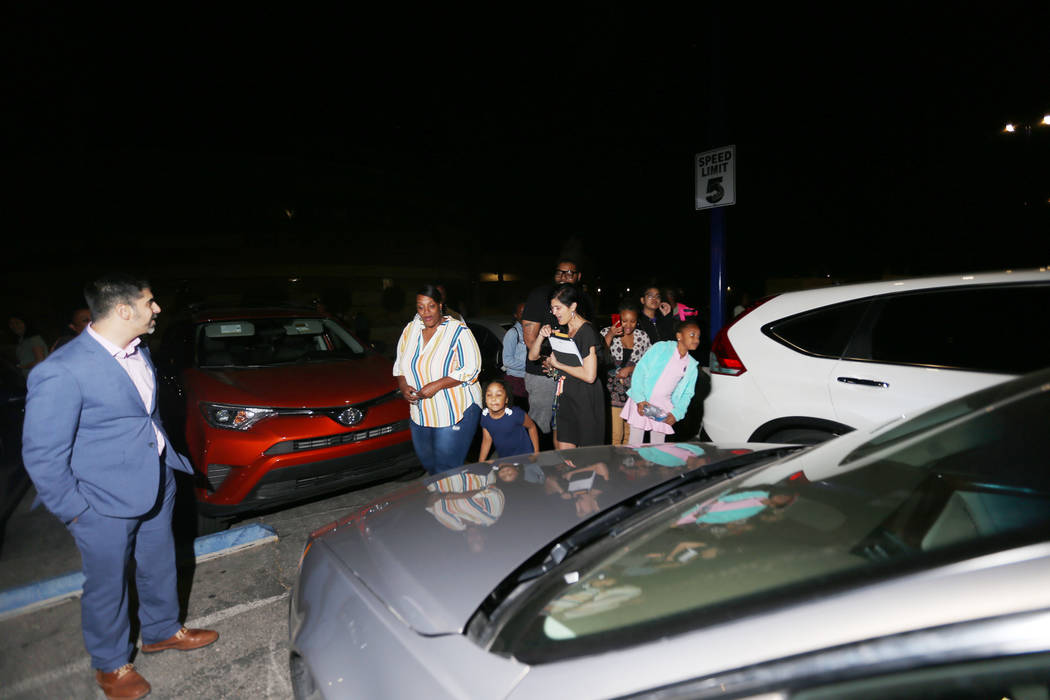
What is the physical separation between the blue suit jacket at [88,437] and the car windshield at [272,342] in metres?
2.05

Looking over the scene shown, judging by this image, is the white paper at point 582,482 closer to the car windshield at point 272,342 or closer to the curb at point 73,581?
the curb at point 73,581

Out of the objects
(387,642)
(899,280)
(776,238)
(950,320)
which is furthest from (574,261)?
(776,238)

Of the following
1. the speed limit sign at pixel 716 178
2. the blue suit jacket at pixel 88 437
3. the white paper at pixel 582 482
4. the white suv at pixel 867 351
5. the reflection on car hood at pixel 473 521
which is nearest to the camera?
the reflection on car hood at pixel 473 521

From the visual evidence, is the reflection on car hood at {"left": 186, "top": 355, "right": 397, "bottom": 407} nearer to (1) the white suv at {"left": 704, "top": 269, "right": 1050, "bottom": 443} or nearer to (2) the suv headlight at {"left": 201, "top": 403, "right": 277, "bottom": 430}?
(2) the suv headlight at {"left": 201, "top": 403, "right": 277, "bottom": 430}

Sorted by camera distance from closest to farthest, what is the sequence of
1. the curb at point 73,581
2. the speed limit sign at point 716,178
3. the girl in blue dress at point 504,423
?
the curb at point 73,581 → the girl in blue dress at point 504,423 → the speed limit sign at point 716,178

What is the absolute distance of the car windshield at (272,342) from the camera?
434 cm

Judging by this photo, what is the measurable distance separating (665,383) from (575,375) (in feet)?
2.71

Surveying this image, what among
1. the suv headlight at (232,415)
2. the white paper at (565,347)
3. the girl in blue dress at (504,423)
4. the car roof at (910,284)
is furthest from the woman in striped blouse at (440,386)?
the car roof at (910,284)

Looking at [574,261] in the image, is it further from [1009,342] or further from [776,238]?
[776,238]

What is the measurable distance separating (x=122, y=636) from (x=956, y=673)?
2.96m

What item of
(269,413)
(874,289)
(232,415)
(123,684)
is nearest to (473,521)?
(123,684)

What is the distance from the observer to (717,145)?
625 centimetres

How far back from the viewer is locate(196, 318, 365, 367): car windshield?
171 inches

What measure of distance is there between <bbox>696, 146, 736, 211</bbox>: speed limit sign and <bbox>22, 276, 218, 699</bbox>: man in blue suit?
5843 mm
